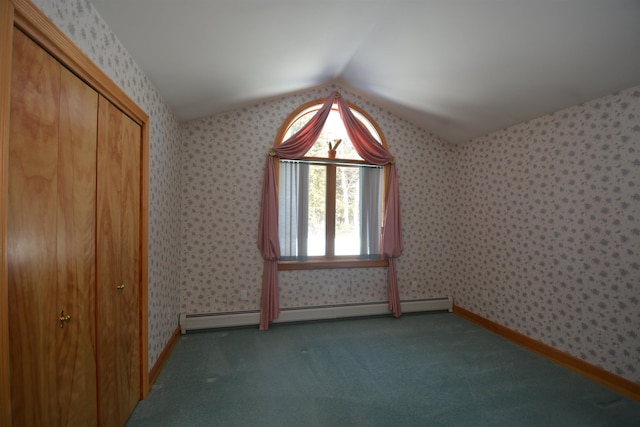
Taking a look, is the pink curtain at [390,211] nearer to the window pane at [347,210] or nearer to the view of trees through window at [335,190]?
the view of trees through window at [335,190]

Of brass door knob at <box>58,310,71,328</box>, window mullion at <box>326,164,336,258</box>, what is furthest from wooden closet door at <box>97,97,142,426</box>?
window mullion at <box>326,164,336,258</box>

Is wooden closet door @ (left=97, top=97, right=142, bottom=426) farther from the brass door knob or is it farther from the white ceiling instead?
the white ceiling

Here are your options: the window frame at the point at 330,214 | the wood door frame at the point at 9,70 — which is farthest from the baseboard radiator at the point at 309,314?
the wood door frame at the point at 9,70

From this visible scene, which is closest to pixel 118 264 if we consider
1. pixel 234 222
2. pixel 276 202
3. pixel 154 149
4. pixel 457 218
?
pixel 154 149

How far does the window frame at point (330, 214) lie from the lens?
3480mm

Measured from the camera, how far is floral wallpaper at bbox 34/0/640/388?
7.17 ft

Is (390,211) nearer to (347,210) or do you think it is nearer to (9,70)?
(347,210)

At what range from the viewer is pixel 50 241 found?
1.12 metres

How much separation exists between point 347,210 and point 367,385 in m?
2.06

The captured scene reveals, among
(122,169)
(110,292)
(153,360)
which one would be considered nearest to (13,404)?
(110,292)

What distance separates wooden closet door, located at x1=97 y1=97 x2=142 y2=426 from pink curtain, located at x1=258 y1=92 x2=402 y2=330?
1.48 m

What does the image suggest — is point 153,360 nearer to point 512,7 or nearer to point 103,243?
point 103,243

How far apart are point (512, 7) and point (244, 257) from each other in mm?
3246

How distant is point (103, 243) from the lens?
153 centimetres
